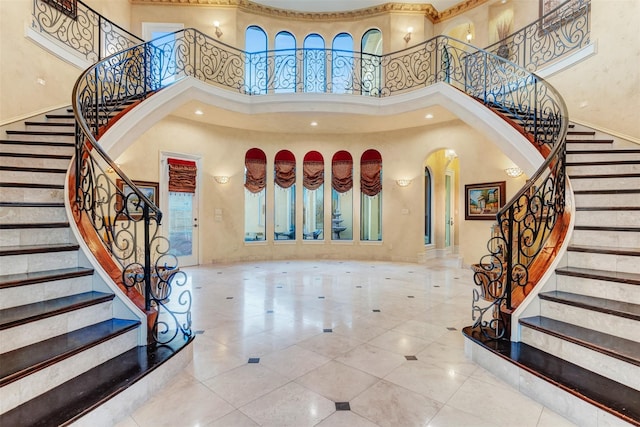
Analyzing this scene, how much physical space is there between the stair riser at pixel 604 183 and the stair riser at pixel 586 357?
7.03ft

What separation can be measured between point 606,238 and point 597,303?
35.8 inches

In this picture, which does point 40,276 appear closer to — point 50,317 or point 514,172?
point 50,317

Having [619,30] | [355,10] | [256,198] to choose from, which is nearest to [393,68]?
[355,10]

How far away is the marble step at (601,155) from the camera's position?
4048mm

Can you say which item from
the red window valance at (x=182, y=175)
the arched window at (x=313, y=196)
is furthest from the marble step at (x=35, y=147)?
the arched window at (x=313, y=196)

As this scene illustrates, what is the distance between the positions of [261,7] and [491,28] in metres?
6.01

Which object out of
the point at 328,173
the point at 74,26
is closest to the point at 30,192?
the point at 74,26

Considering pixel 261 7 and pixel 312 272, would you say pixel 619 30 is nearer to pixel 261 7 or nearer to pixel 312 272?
pixel 312 272

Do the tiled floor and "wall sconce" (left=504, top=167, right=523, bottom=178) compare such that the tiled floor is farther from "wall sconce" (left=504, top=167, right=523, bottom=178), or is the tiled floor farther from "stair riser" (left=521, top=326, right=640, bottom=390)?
"wall sconce" (left=504, top=167, right=523, bottom=178)

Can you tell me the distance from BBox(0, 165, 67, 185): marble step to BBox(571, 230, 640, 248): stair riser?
5.49 meters

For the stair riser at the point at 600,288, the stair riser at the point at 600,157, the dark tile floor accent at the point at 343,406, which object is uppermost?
the stair riser at the point at 600,157

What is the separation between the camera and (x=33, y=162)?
3686 millimetres

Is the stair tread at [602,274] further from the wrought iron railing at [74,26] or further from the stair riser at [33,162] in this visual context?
the wrought iron railing at [74,26]

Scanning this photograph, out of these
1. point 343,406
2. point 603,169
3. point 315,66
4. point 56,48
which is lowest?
point 343,406
